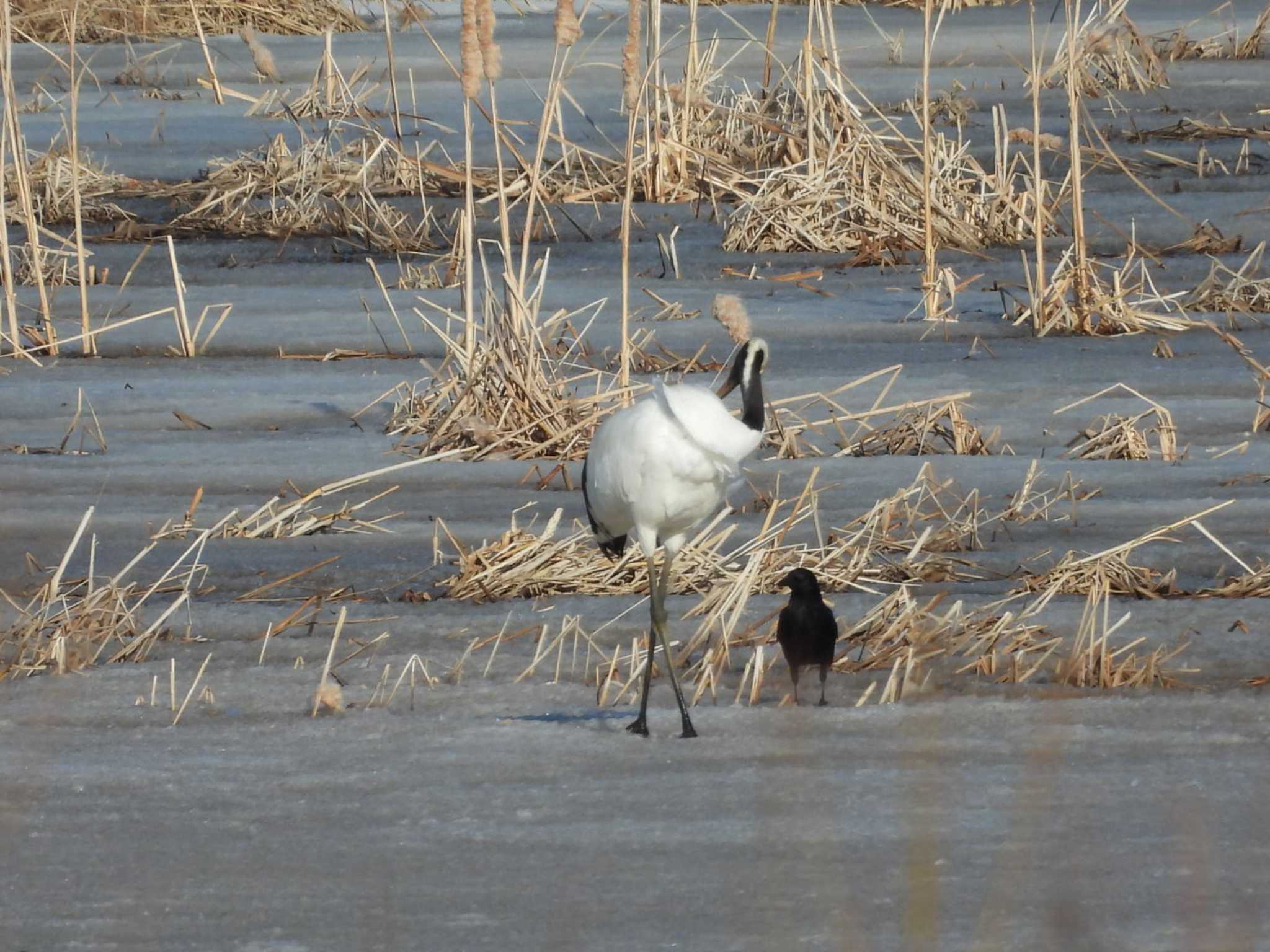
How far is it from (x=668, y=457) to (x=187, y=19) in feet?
33.5

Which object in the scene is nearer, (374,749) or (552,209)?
(374,749)

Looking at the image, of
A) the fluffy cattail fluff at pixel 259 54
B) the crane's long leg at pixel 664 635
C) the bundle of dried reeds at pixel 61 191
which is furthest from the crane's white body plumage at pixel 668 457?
the fluffy cattail fluff at pixel 259 54

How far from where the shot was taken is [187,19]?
1327 centimetres

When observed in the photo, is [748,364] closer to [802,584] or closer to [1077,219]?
[802,584]

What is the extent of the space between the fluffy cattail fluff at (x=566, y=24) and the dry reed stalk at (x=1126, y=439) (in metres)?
1.97

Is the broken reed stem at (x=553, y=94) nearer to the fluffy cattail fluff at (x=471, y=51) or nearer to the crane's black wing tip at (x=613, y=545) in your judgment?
the fluffy cattail fluff at (x=471, y=51)

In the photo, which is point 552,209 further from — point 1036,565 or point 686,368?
point 1036,565

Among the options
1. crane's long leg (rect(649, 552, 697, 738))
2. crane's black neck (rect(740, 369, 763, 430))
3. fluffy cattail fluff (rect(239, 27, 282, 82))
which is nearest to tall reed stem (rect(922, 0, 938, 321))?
crane's long leg (rect(649, 552, 697, 738))

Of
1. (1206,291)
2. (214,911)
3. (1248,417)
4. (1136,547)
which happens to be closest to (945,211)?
(1206,291)

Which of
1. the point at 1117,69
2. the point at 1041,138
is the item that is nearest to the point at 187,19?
the point at 1117,69

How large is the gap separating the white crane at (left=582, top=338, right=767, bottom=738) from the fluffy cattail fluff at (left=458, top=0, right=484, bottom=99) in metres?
1.47

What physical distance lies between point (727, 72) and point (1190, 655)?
7729 mm

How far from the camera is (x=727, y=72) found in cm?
1156

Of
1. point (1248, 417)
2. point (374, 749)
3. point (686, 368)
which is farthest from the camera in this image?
point (686, 368)
